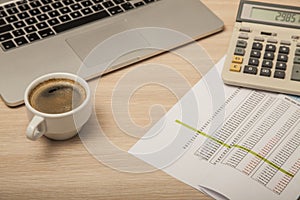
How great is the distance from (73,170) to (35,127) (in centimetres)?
7

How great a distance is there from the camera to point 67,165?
67 cm

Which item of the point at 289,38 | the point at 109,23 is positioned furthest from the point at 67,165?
the point at 289,38

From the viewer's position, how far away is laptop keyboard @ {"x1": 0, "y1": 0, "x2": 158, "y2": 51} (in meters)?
0.82

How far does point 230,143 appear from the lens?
694 millimetres

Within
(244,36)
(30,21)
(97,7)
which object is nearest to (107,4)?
(97,7)

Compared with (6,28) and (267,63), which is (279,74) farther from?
(6,28)

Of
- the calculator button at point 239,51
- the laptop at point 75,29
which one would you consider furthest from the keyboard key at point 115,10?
the calculator button at point 239,51

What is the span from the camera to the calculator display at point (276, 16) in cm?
85

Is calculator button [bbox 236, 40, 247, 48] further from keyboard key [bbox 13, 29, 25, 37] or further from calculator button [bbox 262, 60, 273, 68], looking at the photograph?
keyboard key [bbox 13, 29, 25, 37]

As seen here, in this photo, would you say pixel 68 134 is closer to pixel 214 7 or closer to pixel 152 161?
pixel 152 161

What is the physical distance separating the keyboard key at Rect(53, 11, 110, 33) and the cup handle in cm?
22

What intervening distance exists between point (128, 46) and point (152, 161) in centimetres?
21

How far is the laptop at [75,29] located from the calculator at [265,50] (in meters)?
0.05

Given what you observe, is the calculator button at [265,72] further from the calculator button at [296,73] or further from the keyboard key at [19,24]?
the keyboard key at [19,24]
